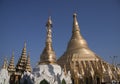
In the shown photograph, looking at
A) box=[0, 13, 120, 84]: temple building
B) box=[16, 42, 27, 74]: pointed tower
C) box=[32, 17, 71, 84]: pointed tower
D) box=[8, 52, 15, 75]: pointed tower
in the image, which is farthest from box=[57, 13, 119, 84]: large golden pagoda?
box=[8, 52, 15, 75]: pointed tower

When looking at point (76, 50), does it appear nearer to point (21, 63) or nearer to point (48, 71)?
point (21, 63)

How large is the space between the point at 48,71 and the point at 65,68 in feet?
17.9

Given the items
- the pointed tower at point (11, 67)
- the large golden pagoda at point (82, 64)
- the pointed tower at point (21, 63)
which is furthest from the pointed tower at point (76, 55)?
the pointed tower at point (11, 67)

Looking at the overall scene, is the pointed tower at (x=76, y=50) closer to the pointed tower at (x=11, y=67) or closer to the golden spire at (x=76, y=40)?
the golden spire at (x=76, y=40)

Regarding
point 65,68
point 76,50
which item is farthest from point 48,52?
point 76,50

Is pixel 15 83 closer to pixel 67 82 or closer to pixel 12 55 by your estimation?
pixel 12 55

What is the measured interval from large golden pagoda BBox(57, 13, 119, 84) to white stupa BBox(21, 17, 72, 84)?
4.57m

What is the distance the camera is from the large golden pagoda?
77.1 ft

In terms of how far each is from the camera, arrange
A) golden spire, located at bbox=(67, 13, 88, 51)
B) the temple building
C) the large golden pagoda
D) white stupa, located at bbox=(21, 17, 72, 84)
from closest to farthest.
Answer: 1. white stupa, located at bbox=(21, 17, 72, 84)
2. the temple building
3. the large golden pagoda
4. golden spire, located at bbox=(67, 13, 88, 51)

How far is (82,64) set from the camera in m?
26.7

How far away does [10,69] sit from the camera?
968 inches

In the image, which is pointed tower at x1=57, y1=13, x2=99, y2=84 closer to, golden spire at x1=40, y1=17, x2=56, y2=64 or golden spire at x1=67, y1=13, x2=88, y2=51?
golden spire at x1=67, y1=13, x2=88, y2=51

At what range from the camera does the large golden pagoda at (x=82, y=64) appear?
77.1 ft

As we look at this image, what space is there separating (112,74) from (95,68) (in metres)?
2.29
